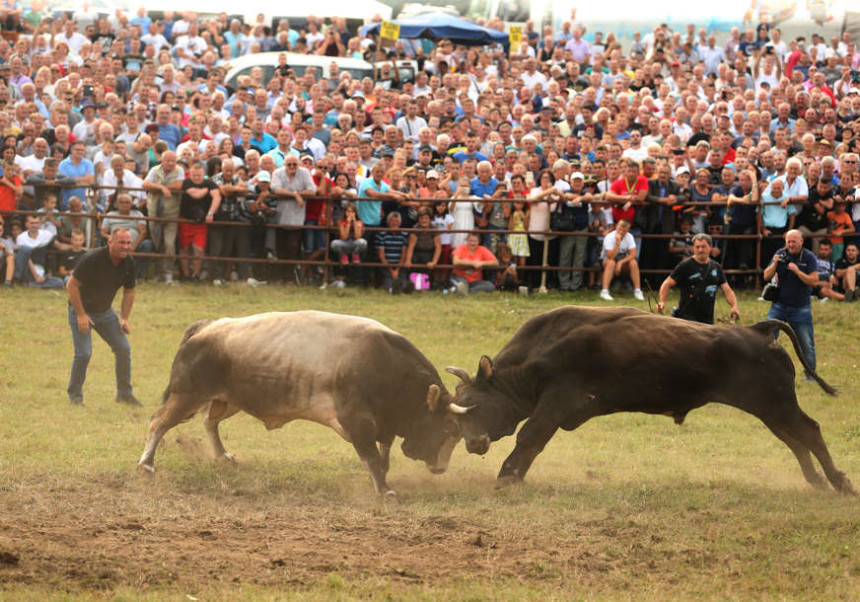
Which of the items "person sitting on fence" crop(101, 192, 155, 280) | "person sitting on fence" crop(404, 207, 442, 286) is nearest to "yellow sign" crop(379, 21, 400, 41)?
"person sitting on fence" crop(404, 207, 442, 286)

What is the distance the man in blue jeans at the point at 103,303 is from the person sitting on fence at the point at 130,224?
15.6ft

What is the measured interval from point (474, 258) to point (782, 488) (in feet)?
26.5

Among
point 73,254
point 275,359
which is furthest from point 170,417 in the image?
point 73,254

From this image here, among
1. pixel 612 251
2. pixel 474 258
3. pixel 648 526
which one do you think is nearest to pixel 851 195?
pixel 612 251

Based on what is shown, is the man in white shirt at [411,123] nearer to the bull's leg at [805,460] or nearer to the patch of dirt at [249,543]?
the bull's leg at [805,460]

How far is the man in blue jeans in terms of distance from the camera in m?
11.7

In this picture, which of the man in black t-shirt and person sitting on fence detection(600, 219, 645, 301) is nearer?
the man in black t-shirt

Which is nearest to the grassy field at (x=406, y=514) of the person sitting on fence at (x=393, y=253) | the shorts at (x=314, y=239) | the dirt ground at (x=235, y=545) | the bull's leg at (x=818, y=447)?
the dirt ground at (x=235, y=545)

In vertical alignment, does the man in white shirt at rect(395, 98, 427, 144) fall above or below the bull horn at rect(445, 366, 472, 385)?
above

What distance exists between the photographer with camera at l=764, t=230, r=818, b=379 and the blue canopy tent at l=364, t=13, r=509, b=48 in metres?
13.4

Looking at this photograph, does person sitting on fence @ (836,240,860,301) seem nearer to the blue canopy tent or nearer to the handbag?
the handbag

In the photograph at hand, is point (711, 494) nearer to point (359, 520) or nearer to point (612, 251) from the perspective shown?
point (359, 520)

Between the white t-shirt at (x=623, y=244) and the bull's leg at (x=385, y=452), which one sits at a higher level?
the white t-shirt at (x=623, y=244)

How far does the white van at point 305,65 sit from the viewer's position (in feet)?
75.2
